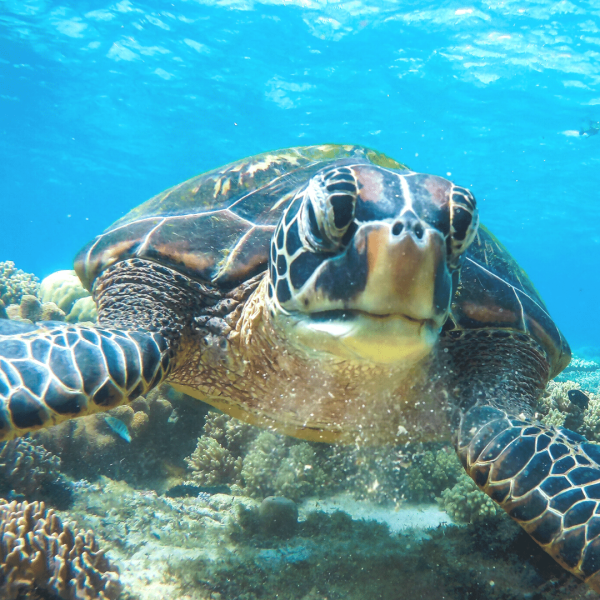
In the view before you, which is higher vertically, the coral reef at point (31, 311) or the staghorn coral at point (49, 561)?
the staghorn coral at point (49, 561)

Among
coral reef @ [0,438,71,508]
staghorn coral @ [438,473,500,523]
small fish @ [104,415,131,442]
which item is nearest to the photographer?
coral reef @ [0,438,71,508]

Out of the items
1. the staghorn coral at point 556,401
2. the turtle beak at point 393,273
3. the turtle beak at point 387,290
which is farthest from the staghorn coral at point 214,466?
the staghorn coral at point 556,401

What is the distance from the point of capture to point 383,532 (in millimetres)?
2701

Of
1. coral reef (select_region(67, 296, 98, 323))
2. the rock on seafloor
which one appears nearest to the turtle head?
the rock on seafloor

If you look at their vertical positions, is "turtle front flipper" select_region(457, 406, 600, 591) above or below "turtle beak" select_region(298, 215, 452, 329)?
below

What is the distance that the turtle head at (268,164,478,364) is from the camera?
1516 millimetres

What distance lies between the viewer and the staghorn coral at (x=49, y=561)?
1.80 metres

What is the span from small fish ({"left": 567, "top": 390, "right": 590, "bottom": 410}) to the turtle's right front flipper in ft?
17.1

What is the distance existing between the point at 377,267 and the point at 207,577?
1803 millimetres

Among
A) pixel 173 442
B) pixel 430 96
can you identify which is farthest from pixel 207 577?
pixel 430 96

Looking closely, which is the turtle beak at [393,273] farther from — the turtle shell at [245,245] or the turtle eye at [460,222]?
the turtle shell at [245,245]

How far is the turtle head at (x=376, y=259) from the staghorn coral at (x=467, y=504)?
2.20 meters

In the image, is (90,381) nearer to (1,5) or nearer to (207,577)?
(207,577)

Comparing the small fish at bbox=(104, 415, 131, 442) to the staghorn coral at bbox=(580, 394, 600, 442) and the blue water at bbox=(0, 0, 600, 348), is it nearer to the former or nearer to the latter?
the staghorn coral at bbox=(580, 394, 600, 442)
